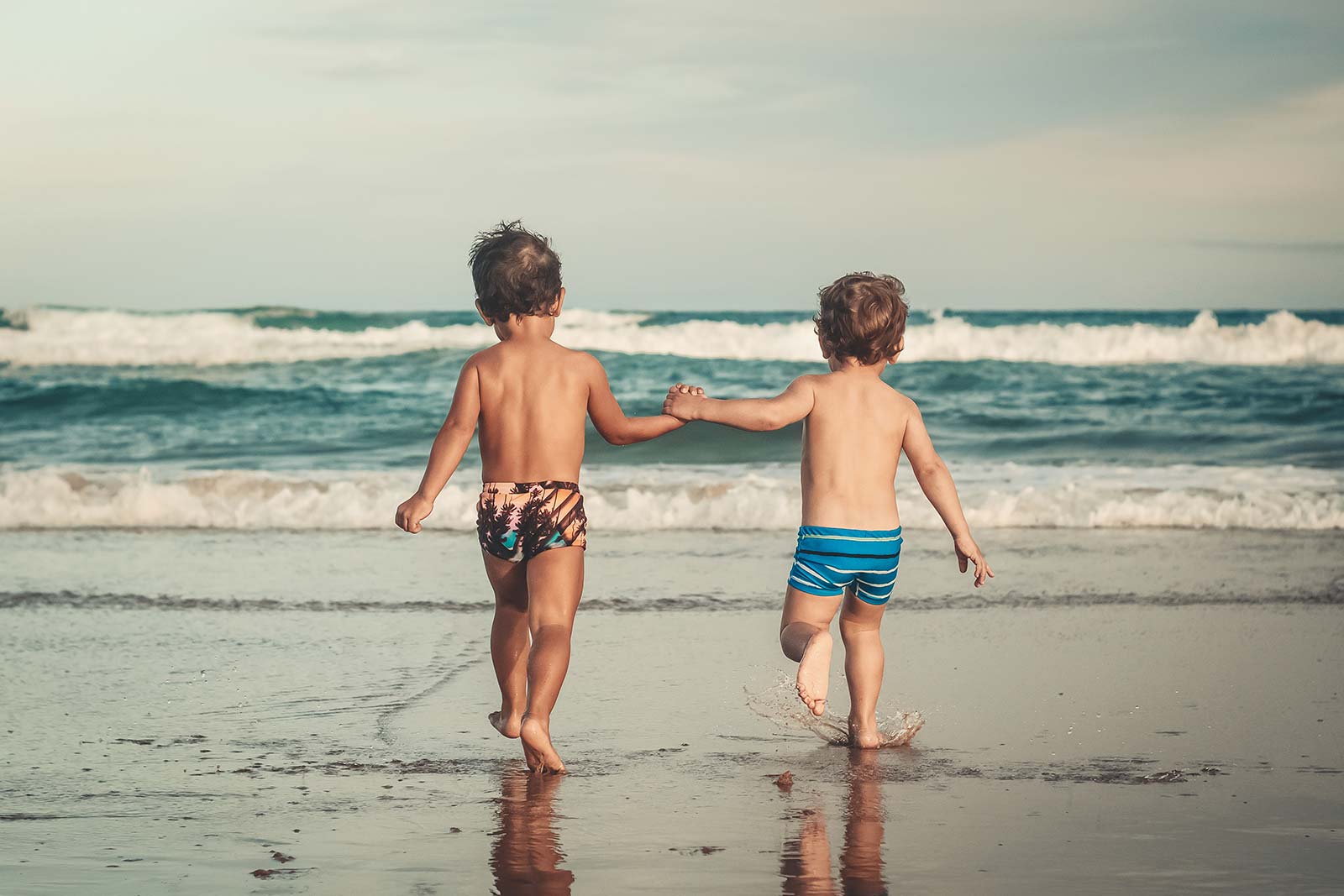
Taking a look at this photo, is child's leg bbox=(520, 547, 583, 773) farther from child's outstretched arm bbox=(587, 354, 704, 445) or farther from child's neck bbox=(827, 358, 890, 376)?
child's neck bbox=(827, 358, 890, 376)

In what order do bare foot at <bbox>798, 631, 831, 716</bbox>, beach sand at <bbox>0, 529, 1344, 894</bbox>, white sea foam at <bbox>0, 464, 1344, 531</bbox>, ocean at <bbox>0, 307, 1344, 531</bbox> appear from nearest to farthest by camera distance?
beach sand at <bbox>0, 529, 1344, 894</bbox>
bare foot at <bbox>798, 631, 831, 716</bbox>
white sea foam at <bbox>0, 464, 1344, 531</bbox>
ocean at <bbox>0, 307, 1344, 531</bbox>

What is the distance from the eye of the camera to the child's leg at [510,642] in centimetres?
381

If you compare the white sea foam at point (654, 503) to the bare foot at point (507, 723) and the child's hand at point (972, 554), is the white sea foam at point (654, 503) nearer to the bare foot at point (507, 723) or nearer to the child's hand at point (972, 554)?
the child's hand at point (972, 554)

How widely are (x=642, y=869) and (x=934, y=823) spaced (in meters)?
0.74

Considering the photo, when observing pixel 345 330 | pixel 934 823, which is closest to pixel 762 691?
pixel 934 823

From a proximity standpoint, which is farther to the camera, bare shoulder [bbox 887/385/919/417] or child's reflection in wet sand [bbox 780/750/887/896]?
bare shoulder [bbox 887/385/919/417]

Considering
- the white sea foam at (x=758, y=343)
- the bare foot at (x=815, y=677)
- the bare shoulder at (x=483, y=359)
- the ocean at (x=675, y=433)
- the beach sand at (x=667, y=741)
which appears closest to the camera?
the beach sand at (x=667, y=741)

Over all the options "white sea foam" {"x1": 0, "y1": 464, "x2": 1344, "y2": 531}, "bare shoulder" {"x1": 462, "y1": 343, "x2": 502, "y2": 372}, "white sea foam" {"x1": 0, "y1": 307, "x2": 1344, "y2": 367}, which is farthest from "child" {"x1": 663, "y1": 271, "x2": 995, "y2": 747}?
"white sea foam" {"x1": 0, "y1": 307, "x2": 1344, "y2": 367}

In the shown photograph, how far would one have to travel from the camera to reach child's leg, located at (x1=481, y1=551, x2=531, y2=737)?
3809 millimetres

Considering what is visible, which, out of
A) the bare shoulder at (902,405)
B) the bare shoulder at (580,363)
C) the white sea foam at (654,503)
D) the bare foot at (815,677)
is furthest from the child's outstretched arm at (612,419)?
the white sea foam at (654,503)

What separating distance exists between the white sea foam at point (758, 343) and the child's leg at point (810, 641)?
23.0m

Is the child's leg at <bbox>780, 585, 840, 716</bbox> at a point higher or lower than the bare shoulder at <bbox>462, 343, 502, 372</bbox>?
lower

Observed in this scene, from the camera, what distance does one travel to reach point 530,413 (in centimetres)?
371

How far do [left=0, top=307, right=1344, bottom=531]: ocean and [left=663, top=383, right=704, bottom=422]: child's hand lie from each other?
531 centimetres
